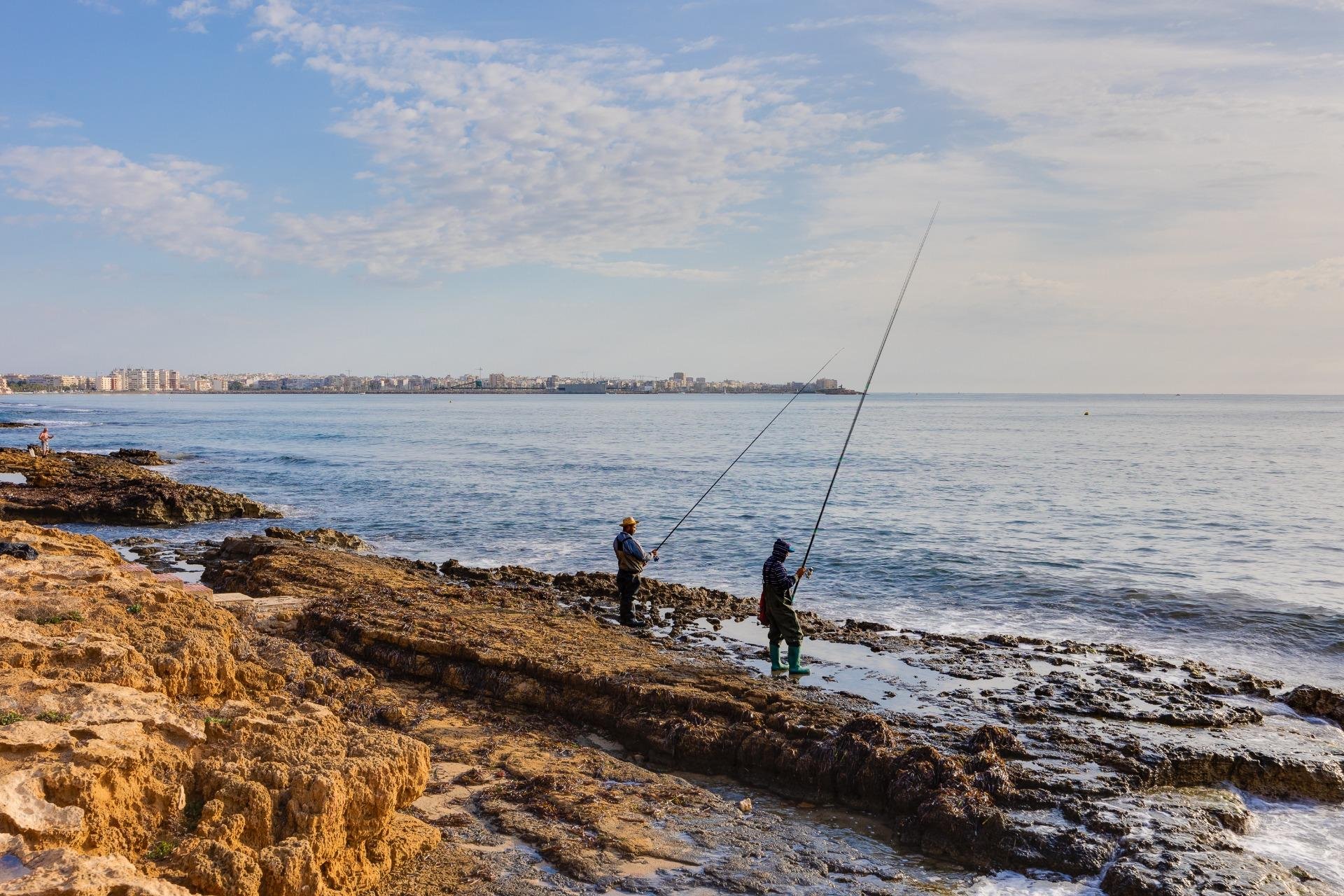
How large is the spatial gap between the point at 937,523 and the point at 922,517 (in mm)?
1177

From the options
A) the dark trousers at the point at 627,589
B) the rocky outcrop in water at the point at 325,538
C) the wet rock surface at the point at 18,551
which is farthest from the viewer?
the rocky outcrop in water at the point at 325,538

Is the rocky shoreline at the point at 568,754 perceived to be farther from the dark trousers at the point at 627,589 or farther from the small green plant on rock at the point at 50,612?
the dark trousers at the point at 627,589

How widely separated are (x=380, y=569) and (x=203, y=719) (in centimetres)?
1034

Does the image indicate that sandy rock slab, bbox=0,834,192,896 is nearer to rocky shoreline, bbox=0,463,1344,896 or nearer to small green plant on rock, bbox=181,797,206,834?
rocky shoreline, bbox=0,463,1344,896

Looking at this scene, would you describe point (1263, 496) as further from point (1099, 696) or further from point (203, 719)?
point (203, 719)

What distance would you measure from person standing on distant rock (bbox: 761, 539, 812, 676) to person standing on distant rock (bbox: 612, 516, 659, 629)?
275 cm

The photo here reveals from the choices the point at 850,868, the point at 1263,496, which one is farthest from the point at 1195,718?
the point at 1263,496

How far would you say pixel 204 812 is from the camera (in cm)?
475

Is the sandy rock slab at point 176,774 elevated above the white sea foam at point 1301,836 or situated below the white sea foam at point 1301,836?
above

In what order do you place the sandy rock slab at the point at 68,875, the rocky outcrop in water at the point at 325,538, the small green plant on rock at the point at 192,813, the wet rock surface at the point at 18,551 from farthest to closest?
the rocky outcrop in water at the point at 325,538
the wet rock surface at the point at 18,551
the small green plant on rock at the point at 192,813
the sandy rock slab at the point at 68,875

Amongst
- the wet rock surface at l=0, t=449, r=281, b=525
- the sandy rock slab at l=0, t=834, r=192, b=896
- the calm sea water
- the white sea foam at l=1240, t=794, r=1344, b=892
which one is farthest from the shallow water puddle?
the wet rock surface at l=0, t=449, r=281, b=525

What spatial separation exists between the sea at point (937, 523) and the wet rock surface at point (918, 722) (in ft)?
1.50

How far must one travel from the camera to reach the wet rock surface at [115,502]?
893 inches

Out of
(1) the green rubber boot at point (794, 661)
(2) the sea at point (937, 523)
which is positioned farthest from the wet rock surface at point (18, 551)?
(2) the sea at point (937, 523)
